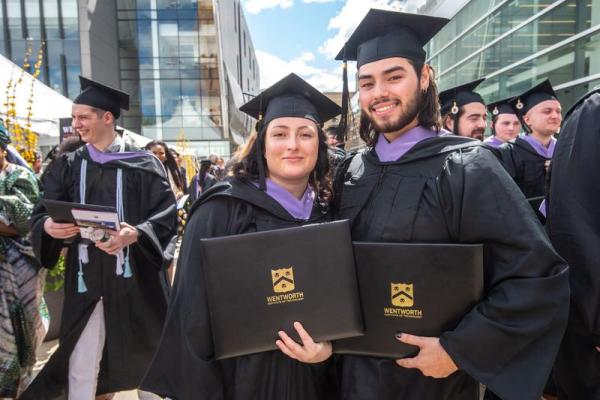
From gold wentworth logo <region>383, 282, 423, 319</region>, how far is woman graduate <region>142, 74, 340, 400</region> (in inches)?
11.1

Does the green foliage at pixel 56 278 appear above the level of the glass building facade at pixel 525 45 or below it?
below

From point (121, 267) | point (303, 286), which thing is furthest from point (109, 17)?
point (303, 286)

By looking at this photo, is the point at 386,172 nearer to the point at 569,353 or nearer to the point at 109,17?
the point at 569,353

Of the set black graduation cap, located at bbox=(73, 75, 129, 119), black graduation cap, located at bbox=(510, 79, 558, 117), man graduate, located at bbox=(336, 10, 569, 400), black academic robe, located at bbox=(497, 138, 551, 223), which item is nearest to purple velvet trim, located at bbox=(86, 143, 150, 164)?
black graduation cap, located at bbox=(73, 75, 129, 119)

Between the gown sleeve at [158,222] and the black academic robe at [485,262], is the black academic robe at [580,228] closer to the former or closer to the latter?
the black academic robe at [485,262]

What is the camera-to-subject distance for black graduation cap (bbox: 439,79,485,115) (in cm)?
401

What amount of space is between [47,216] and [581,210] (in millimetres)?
3045

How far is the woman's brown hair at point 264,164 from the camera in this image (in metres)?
1.87

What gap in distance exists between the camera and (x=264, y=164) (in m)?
1.89

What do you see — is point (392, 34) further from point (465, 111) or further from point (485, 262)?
point (465, 111)

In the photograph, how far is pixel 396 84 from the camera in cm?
167

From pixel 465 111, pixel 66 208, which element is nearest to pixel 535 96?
pixel 465 111

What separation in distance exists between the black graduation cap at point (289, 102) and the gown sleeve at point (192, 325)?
49cm

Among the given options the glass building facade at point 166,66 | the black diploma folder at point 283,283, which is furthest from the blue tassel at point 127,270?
the glass building facade at point 166,66
